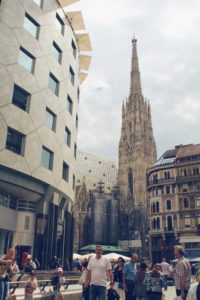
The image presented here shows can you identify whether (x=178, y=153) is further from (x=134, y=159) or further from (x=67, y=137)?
(x=134, y=159)

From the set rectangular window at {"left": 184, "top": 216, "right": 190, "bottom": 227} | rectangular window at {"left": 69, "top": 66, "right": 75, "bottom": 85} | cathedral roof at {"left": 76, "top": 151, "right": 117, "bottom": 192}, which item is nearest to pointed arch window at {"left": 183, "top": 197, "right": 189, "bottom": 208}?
rectangular window at {"left": 184, "top": 216, "right": 190, "bottom": 227}

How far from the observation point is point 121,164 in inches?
3807

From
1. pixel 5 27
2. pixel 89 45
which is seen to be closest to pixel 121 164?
pixel 89 45

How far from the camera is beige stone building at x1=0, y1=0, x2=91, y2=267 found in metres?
21.3

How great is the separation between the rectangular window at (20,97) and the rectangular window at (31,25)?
203 inches

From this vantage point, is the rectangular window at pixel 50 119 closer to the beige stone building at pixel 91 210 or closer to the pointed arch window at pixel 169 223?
the pointed arch window at pixel 169 223

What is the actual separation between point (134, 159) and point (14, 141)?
7416cm

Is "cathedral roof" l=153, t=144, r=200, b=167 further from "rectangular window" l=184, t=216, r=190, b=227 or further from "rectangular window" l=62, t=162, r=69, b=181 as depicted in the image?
"rectangular window" l=62, t=162, r=69, b=181

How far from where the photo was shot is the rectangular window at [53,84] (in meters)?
26.5

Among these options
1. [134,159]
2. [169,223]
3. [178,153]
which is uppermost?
[134,159]

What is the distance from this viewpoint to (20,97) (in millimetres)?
22266

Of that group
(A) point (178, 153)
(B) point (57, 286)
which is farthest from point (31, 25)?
(A) point (178, 153)

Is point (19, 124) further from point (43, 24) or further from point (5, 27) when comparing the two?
point (43, 24)

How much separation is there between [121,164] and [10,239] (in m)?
73.8
